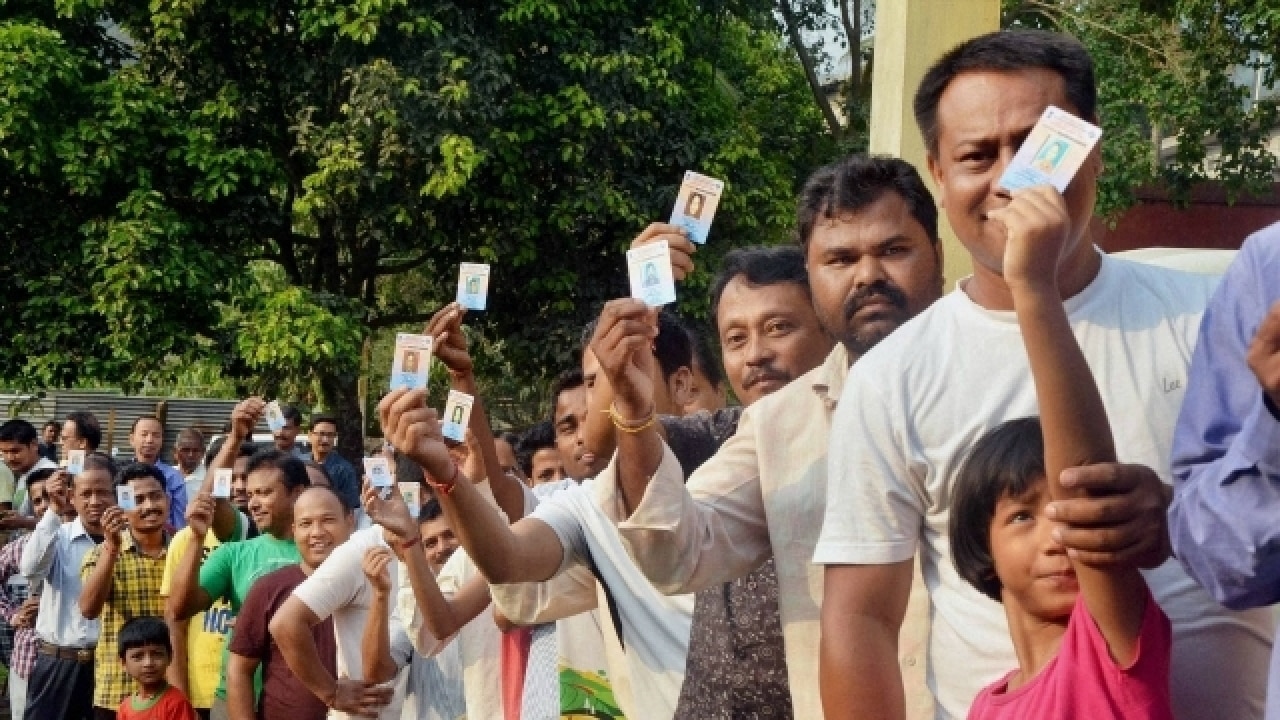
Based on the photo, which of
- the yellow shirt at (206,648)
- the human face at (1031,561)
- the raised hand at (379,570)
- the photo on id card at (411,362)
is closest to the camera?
the human face at (1031,561)

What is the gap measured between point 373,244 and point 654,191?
119 inches

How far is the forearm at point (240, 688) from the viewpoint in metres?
7.36

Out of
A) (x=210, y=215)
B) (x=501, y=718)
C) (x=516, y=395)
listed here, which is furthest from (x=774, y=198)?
(x=501, y=718)

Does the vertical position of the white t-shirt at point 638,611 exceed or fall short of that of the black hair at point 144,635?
it exceeds it

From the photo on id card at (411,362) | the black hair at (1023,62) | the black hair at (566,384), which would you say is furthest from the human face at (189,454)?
the black hair at (1023,62)

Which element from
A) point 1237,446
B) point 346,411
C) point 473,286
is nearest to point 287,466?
point 473,286

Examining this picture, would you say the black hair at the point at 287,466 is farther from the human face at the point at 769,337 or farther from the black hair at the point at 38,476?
the human face at the point at 769,337

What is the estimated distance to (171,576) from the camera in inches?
359

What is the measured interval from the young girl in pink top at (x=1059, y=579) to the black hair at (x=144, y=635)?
6909 millimetres

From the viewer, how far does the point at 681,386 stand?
16.1 feet

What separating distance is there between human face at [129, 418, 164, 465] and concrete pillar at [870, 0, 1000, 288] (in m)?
9.07

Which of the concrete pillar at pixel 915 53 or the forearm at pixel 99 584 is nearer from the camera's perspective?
the concrete pillar at pixel 915 53

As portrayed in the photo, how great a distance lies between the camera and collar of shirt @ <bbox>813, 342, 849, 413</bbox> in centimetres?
332

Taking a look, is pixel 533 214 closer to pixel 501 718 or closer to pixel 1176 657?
pixel 501 718
